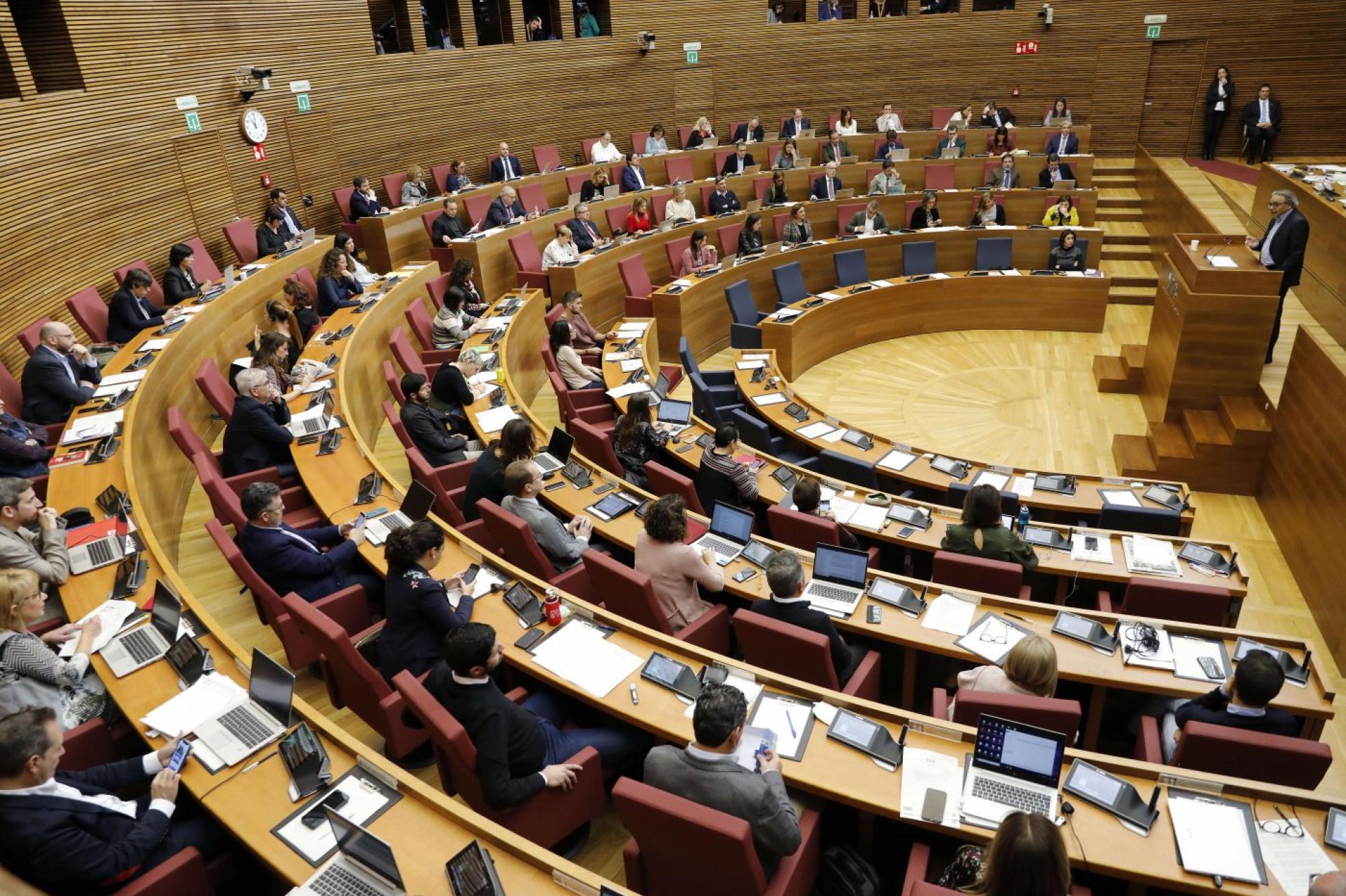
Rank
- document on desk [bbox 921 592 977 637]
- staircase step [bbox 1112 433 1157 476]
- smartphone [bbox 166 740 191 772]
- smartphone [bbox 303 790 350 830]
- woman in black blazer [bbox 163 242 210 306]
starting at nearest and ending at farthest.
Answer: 1. smartphone [bbox 303 790 350 830]
2. smartphone [bbox 166 740 191 772]
3. document on desk [bbox 921 592 977 637]
4. staircase step [bbox 1112 433 1157 476]
5. woman in black blazer [bbox 163 242 210 306]

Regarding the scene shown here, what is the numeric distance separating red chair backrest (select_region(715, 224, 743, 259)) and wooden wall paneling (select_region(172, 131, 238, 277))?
5893 millimetres

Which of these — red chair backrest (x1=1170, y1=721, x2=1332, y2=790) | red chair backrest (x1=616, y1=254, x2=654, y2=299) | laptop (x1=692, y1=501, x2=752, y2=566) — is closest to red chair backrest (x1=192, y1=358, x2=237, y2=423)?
laptop (x1=692, y1=501, x2=752, y2=566)

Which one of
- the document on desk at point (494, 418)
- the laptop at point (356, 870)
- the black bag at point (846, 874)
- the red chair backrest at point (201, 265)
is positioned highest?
the red chair backrest at point (201, 265)

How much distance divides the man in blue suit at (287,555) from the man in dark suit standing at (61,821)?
59.5 inches

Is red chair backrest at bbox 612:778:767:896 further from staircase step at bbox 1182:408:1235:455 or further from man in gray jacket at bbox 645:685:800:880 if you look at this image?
staircase step at bbox 1182:408:1235:455

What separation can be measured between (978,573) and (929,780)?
1.69 metres

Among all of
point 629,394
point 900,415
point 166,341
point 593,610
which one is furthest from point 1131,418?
point 166,341

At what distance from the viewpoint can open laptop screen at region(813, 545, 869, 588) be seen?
4449 millimetres

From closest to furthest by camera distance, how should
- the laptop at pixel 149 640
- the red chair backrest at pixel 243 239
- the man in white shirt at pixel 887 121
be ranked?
the laptop at pixel 149 640
the red chair backrest at pixel 243 239
the man in white shirt at pixel 887 121

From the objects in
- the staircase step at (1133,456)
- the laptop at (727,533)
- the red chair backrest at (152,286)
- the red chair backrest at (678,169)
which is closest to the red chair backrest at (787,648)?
the laptop at (727,533)

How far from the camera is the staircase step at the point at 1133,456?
288 inches

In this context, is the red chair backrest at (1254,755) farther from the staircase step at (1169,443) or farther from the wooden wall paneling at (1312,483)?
the staircase step at (1169,443)

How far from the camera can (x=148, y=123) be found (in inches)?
350

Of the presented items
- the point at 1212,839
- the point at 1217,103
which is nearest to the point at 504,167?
the point at 1217,103
